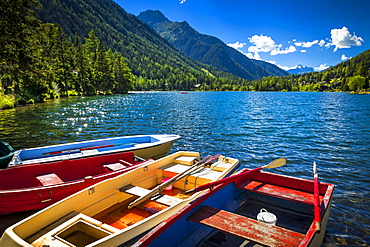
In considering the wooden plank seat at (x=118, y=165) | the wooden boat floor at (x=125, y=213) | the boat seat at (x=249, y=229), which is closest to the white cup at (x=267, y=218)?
the boat seat at (x=249, y=229)

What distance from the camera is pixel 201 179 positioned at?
812 centimetres

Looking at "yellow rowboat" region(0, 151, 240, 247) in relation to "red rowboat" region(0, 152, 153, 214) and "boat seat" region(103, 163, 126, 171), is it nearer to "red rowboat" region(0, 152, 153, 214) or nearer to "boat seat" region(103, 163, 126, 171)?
"red rowboat" region(0, 152, 153, 214)

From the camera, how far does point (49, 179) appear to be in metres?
8.56

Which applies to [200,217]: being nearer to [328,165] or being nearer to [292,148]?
[328,165]

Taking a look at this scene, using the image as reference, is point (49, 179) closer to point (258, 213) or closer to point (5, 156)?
point (5, 156)

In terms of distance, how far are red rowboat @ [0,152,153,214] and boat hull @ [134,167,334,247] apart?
3.86 meters

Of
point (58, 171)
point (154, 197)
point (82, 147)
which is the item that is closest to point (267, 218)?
point (154, 197)

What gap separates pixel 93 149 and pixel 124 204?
6.49 m

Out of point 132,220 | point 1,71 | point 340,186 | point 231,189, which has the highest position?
point 1,71

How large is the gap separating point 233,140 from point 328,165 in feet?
25.7

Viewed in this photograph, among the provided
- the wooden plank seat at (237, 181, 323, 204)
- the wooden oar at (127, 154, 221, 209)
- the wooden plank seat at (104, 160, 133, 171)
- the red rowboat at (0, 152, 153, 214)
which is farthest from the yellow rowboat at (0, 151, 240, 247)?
the wooden plank seat at (104, 160, 133, 171)

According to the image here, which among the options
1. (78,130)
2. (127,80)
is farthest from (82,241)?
(127,80)

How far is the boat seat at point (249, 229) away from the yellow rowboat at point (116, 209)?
1008mm

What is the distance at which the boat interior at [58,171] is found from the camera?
845cm
